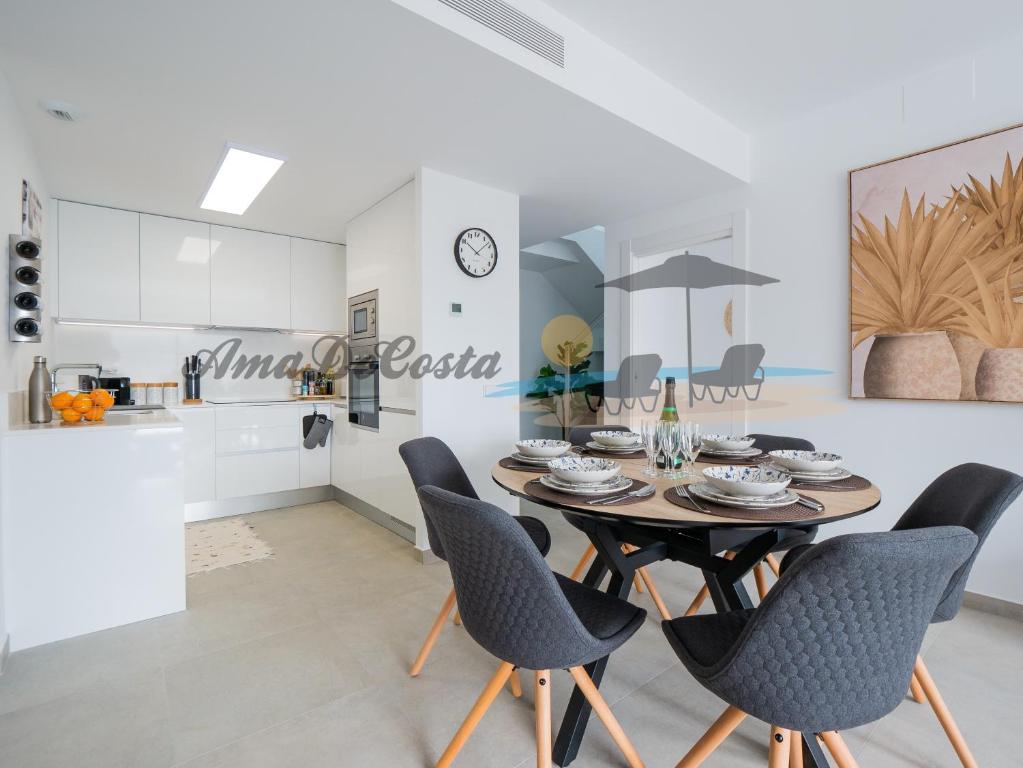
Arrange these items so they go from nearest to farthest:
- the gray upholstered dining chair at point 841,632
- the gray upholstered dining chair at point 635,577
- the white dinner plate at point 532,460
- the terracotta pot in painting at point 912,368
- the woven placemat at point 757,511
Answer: the gray upholstered dining chair at point 841,632
the woven placemat at point 757,511
the white dinner plate at point 532,460
the gray upholstered dining chair at point 635,577
the terracotta pot in painting at point 912,368

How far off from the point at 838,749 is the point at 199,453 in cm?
426

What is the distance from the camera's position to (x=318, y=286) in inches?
188

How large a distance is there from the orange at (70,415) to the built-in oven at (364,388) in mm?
1704

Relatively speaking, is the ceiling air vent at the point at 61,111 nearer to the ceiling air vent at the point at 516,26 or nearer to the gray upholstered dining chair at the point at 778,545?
the ceiling air vent at the point at 516,26

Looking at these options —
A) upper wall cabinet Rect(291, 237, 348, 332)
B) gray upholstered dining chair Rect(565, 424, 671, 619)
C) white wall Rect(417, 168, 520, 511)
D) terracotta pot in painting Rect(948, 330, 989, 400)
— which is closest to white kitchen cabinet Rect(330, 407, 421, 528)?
white wall Rect(417, 168, 520, 511)

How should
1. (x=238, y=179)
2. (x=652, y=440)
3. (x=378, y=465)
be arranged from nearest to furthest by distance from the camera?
1. (x=652, y=440)
2. (x=238, y=179)
3. (x=378, y=465)

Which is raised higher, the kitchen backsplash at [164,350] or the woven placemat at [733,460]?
the kitchen backsplash at [164,350]

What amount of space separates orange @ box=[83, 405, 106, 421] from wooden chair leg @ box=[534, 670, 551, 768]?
2.44m

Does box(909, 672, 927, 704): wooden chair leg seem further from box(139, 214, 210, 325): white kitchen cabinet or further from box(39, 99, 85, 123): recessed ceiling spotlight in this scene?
box(139, 214, 210, 325): white kitchen cabinet

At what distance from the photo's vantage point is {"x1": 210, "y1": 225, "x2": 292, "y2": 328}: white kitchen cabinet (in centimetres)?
431

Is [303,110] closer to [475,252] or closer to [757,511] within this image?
[475,252]

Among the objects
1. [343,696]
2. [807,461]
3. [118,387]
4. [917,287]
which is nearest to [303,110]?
[343,696]

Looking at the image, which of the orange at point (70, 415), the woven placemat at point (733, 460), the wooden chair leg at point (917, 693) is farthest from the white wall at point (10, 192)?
the wooden chair leg at point (917, 693)

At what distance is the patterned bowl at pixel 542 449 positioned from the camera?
2.12m
